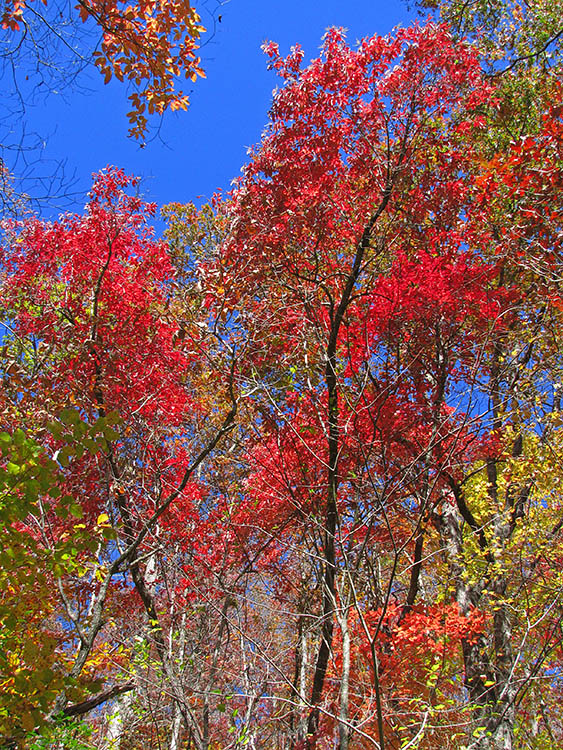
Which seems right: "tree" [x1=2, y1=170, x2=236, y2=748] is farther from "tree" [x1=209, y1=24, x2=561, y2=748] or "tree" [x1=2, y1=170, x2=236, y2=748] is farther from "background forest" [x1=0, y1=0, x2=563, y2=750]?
"tree" [x1=209, y1=24, x2=561, y2=748]

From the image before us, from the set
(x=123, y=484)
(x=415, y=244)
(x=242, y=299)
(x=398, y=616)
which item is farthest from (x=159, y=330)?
(x=398, y=616)

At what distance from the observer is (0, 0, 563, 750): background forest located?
19.0ft

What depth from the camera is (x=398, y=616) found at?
7.23 meters

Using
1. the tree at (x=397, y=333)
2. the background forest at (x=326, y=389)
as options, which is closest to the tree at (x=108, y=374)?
the background forest at (x=326, y=389)

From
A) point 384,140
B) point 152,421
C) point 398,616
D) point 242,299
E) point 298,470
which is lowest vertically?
point 398,616

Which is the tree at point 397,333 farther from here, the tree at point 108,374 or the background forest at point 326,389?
the tree at point 108,374

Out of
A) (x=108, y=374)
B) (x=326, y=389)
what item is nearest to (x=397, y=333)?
(x=326, y=389)

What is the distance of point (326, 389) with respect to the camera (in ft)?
21.8

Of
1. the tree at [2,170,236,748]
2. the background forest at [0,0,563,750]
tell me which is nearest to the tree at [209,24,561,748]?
the background forest at [0,0,563,750]

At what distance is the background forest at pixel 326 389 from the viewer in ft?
19.0

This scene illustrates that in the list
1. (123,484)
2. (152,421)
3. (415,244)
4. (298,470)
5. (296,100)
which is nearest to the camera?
(123,484)

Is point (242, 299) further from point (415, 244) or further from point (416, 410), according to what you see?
point (415, 244)

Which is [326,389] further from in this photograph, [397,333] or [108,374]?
[108,374]

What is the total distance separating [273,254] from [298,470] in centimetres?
285
